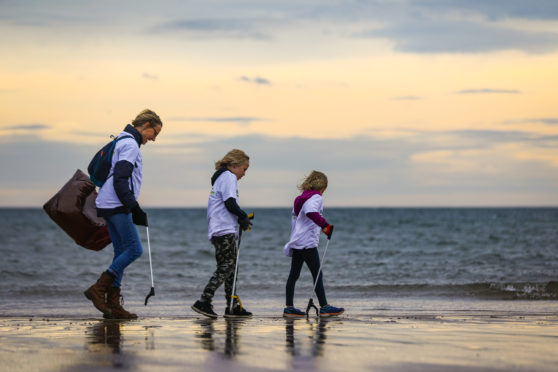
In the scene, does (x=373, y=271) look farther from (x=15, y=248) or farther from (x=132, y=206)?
(x=15, y=248)

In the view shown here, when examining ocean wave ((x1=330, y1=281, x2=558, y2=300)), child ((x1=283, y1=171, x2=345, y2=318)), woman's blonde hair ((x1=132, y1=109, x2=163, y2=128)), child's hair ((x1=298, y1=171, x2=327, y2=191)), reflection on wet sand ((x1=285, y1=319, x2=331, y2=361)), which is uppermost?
woman's blonde hair ((x1=132, y1=109, x2=163, y2=128))

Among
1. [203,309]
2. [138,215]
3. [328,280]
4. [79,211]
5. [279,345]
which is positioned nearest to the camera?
[279,345]

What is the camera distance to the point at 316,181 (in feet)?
27.3

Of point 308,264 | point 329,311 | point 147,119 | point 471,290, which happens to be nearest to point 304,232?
point 308,264

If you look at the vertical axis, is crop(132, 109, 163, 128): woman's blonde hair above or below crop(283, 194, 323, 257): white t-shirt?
above

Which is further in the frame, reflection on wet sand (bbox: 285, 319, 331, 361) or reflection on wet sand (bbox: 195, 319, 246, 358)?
reflection on wet sand (bbox: 195, 319, 246, 358)

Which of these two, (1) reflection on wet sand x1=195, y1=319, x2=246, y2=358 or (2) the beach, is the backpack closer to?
(2) the beach

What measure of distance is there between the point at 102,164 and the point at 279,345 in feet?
9.38

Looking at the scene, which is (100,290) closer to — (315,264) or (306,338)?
(306,338)

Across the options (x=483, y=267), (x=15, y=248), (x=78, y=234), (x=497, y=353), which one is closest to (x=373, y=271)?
(x=483, y=267)

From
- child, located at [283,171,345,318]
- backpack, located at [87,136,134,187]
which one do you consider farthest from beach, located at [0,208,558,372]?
backpack, located at [87,136,134,187]

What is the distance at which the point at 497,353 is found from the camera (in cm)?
494

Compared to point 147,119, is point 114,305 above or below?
below

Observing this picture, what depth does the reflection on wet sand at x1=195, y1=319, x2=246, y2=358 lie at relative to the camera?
512cm
